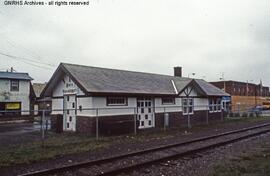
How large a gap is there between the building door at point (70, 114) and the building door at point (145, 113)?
5.00 meters

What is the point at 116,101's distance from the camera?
20.6 metres

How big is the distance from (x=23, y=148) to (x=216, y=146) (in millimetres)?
8893

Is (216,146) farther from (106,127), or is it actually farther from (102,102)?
(102,102)

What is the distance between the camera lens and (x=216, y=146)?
539 inches

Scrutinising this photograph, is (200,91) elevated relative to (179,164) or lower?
elevated

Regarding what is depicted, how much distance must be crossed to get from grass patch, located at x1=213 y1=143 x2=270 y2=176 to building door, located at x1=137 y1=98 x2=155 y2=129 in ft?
40.2

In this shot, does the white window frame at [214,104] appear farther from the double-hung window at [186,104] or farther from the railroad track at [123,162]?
the railroad track at [123,162]

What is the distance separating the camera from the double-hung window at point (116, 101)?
20.1 metres

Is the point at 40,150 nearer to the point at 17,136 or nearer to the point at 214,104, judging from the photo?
the point at 17,136

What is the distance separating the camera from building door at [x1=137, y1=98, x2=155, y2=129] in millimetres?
22720

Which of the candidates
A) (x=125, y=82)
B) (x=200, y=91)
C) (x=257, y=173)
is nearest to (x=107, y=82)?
(x=125, y=82)

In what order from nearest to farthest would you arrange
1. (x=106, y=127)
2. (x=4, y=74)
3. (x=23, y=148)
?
1. (x=23, y=148)
2. (x=106, y=127)
3. (x=4, y=74)

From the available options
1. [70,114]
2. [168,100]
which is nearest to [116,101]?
[70,114]

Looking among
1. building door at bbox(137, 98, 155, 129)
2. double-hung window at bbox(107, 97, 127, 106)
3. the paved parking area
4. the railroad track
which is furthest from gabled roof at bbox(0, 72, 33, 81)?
the railroad track
